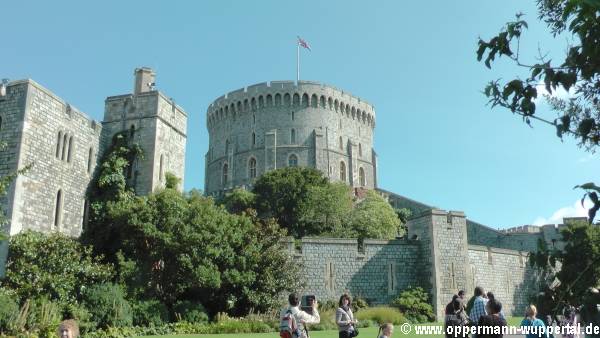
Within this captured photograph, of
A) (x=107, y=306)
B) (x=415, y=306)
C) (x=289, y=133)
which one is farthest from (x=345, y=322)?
(x=289, y=133)

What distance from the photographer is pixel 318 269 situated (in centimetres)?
2406

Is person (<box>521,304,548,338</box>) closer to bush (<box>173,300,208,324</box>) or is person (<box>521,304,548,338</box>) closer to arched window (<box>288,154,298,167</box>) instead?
bush (<box>173,300,208,324</box>)

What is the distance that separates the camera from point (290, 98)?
5809 centimetres

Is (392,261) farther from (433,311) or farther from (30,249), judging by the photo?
(30,249)

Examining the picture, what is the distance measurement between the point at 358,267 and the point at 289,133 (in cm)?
3480

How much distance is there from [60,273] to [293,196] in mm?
22793

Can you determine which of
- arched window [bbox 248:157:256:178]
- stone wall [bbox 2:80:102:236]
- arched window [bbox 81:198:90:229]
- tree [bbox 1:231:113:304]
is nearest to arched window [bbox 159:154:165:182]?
stone wall [bbox 2:80:102:236]

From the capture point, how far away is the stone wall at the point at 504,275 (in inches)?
1017

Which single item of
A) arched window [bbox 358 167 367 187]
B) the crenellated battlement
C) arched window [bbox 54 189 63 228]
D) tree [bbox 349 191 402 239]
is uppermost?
the crenellated battlement

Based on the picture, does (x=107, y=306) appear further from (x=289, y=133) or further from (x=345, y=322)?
(x=289, y=133)

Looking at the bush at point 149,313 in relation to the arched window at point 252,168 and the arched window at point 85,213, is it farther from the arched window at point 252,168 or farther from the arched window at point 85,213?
the arched window at point 252,168

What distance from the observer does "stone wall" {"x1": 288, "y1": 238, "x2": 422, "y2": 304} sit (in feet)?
78.5

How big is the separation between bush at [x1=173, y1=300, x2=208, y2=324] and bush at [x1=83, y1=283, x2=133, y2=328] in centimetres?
207

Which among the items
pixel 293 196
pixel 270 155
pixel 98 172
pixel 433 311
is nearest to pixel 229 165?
pixel 270 155
